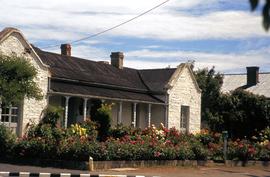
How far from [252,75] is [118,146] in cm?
4205

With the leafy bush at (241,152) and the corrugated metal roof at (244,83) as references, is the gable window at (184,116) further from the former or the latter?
the corrugated metal roof at (244,83)

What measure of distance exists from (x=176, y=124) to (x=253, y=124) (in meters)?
6.88

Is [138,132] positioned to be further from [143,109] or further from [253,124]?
[143,109]

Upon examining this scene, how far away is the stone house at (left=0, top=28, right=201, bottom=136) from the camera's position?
83.8 feet

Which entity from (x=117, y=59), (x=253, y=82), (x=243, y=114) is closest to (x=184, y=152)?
(x=243, y=114)

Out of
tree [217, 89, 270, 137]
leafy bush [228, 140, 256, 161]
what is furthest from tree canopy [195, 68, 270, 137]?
leafy bush [228, 140, 256, 161]

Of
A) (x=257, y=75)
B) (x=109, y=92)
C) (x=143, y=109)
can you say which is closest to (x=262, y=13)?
(x=109, y=92)

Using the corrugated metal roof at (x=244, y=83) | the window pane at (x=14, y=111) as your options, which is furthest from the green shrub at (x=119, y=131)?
the corrugated metal roof at (x=244, y=83)

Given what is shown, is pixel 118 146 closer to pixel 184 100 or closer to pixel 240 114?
pixel 240 114

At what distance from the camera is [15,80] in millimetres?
19656

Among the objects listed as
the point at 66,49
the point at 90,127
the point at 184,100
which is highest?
the point at 66,49

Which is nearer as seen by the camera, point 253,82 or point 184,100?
point 184,100

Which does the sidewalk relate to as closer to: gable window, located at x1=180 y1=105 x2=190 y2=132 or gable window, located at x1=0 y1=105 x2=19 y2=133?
gable window, located at x1=0 y1=105 x2=19 y2=133

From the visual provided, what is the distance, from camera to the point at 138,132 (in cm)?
2405
